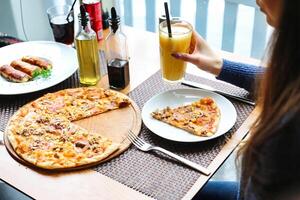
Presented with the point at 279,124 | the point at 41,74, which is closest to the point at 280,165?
the point at 279,124

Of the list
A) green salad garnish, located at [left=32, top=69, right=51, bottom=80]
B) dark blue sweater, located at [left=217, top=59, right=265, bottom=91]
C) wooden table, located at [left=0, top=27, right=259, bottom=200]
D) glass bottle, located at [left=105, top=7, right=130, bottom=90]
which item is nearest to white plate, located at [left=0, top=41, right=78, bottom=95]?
green salad garnish, located at [left=32, top=69, right=51, bottom=80]

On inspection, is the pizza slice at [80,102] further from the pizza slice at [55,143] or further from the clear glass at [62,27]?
the clear glass at [62,27]

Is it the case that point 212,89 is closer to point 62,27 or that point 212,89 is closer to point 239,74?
point 239,74

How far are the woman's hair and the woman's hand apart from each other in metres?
0.45

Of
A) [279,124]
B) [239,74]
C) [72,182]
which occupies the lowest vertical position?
[72,182]

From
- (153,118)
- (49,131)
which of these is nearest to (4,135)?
(49,131)

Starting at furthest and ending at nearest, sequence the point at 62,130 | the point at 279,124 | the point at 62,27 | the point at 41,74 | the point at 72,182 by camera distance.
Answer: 1. the point at 62,27
2. the point at 41,74
3. the point at 62,130
4. the point at 72,182
5. the point at 279,124

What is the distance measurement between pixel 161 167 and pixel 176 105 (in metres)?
0.24

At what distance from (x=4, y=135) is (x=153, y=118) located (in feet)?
1.24

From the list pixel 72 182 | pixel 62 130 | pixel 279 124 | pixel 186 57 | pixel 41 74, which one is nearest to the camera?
pixel 279 124

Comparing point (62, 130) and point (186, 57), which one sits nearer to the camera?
point (62, 130)

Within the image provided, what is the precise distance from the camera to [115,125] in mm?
1121

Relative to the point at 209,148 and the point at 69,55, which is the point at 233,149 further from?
the point at 69,55

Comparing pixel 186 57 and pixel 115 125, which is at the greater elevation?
pixel 186 57
